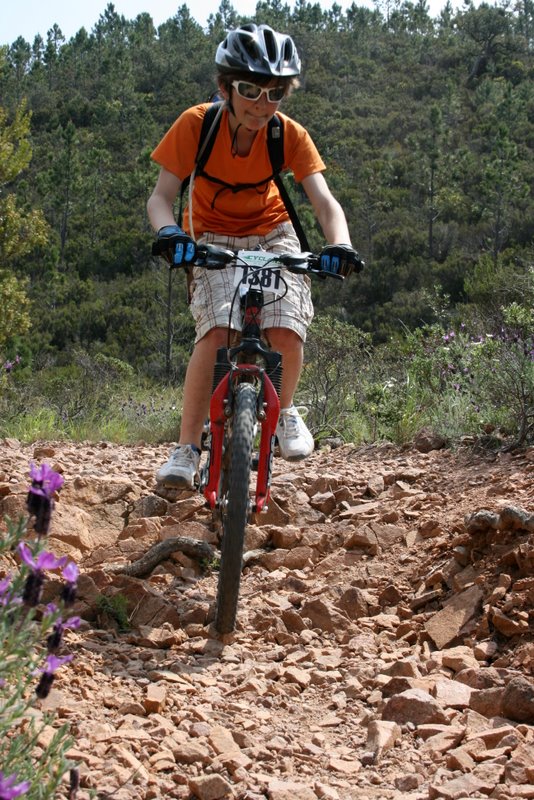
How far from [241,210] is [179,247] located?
0.71m

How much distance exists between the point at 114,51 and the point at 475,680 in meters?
65.6

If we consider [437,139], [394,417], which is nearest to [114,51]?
[437,139]

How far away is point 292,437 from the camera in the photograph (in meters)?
3.69

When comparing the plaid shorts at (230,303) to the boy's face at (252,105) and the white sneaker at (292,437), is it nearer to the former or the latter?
the white sneaker at (292,437)

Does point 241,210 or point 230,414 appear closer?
point 230,414

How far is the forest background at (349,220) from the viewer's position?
7.40 metres

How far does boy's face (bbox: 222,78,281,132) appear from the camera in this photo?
351 cm

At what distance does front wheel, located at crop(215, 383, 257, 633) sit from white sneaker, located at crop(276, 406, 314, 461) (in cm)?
54

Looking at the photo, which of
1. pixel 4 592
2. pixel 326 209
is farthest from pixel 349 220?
pixel 4 592

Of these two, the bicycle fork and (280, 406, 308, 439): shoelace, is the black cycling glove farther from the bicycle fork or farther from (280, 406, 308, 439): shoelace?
(280, 406, 308, 439): shoelace

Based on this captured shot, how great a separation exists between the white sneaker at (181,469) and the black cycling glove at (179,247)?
0.79 m

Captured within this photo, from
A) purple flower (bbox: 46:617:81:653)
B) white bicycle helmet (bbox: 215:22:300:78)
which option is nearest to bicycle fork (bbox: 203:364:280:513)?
white bicycle helmet (bbox: 215:22:300:78)

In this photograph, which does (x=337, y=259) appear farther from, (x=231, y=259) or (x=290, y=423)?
(x=290, y=423)

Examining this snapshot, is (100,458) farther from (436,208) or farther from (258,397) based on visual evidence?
(436,208)
